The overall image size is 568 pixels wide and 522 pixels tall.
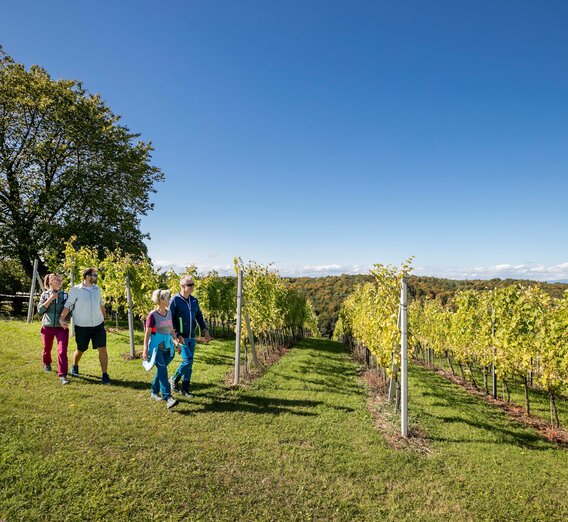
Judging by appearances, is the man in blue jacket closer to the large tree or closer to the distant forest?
the large tree

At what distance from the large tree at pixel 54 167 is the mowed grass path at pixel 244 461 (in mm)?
11560

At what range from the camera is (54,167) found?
53.4ft

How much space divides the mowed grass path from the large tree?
37.9ft

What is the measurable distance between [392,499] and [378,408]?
3050 millimetres

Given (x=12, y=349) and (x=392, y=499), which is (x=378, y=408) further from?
(x=12, y=349)

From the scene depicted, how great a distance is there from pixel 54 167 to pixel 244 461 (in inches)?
714

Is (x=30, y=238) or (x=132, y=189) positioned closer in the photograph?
(x=30, y=238)

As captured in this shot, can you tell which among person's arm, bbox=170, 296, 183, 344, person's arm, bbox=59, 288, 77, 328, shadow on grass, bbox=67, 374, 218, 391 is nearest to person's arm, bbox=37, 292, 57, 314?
person's arm, bbox=59, 288, 77, 328

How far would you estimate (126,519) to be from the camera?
2.82 m

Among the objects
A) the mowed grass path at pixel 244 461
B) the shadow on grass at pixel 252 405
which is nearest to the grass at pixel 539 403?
the mowed grass path at pixel 244 461

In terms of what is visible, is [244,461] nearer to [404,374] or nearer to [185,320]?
[185,320]

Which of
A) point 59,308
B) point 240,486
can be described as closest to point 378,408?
point 240,486


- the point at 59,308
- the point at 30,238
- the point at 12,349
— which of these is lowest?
the point at 12,349

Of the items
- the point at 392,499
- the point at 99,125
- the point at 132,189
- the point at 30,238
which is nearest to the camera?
the point at 392,499
